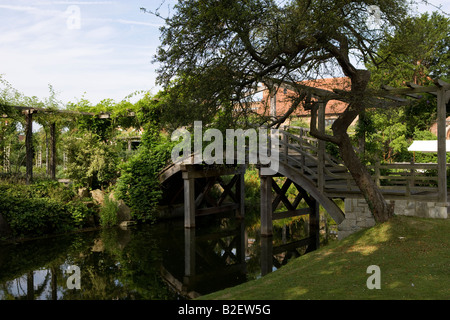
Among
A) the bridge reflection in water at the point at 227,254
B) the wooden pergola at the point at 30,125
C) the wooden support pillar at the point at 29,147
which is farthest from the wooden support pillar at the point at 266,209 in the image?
the wooden support pillar at the point at 29,147

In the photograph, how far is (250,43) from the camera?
8.33m

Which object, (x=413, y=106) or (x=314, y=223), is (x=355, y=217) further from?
(x=314, y=223)

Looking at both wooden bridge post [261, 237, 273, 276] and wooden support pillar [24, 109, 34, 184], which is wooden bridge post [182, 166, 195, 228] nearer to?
wooden bridge post [261, 237, 273, 276]

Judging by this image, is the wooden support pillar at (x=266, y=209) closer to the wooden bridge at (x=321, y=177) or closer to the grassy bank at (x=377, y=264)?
the wooden bridge at (x=321, y=177)

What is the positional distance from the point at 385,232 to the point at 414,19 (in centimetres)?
468

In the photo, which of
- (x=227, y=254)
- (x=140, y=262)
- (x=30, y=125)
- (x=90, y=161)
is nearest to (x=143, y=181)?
(x=90, y=161)

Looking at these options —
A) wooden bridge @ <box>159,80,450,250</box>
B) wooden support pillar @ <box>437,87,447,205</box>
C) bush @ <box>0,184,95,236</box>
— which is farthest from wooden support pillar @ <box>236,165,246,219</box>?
wooden support pillar @ <box>437,87,447,205</box>

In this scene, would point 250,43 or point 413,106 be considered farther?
point 413,106

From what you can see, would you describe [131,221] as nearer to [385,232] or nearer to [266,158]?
[266,158]

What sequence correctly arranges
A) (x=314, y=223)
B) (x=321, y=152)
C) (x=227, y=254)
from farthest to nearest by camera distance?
1. (x=314, y=223)
2. (x=227, y=254)
3. (x=321, y=152)

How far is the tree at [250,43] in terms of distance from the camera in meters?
7.99

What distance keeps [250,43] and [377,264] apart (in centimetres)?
469

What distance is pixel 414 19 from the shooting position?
9391 millimetres

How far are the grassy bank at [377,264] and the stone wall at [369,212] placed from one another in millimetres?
453
